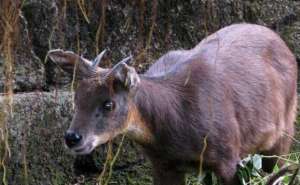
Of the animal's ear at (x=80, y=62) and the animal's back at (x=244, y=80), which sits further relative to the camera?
the animal's back at (x=244, y=80)

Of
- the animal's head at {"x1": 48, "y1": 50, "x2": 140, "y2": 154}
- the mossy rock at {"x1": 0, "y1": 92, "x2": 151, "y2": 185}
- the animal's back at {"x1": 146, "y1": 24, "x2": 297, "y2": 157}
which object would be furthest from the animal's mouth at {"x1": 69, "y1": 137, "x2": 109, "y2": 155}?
the animal's back at {"x1": 146, "y1": 24, "x2": 297, "y2": 157}

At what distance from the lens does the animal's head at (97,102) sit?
442 cm

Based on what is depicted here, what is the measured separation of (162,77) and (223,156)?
0.63 metres

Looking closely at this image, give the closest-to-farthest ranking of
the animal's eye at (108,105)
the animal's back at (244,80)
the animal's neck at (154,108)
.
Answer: the animal's eye at (108,105), the animal's neck at (154,108), the animal's back at (244,80)

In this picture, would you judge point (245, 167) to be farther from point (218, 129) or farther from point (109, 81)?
point (109, 81)

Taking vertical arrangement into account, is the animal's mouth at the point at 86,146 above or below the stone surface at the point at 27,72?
below

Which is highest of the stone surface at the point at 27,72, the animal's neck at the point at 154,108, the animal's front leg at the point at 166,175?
the stone surface at the point at 27,72

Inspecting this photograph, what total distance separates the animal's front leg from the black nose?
76 centimetres

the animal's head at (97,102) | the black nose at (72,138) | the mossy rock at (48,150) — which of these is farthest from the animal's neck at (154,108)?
the mossy rock at (48,150)

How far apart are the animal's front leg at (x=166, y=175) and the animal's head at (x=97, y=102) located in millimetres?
467

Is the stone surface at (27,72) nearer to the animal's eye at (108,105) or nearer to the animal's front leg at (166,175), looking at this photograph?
the animal's eye at (108,105)

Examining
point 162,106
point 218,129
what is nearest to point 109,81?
point 162,106

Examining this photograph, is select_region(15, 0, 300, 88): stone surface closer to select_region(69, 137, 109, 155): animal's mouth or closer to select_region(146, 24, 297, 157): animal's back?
select_region(146, 24, 297, 157): animal's back

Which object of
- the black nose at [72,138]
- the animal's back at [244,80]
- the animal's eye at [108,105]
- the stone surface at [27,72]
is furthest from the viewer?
the stone surface at [27,72]
